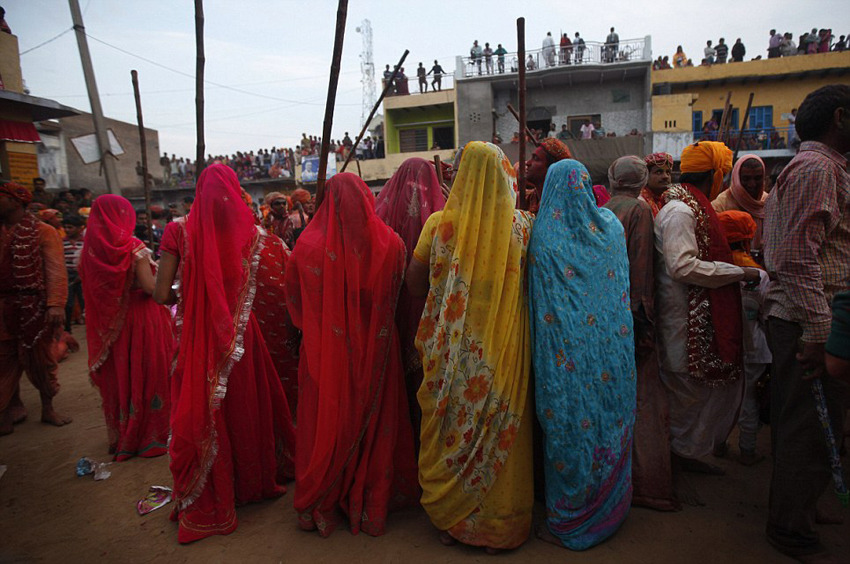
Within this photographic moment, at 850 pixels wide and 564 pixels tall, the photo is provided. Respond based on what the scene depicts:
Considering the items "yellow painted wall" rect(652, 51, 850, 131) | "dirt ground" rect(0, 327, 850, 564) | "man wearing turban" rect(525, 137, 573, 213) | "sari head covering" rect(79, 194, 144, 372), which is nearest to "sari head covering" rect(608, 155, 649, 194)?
"man wearing turban" rect(525, 137, 573, 213)

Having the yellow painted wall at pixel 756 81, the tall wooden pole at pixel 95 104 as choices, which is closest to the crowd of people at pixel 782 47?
the yellow painted wall at pixel 756 81

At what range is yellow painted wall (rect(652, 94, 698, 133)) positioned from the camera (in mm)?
20344

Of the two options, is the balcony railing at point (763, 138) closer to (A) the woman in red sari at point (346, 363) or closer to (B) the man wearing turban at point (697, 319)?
(B) the man wearing turban at point (697, 319)

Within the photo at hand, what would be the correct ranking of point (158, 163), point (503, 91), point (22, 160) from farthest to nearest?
point (158, 163) → point (503, 91) → point (22, 160)

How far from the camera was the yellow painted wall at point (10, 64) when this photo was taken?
10625mm

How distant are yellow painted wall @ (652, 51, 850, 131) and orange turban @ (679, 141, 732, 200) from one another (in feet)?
65.6

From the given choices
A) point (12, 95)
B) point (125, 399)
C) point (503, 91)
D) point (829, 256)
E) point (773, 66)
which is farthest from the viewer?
point (503, 91)

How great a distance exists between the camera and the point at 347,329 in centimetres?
278

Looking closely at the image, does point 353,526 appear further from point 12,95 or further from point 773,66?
point 773,66

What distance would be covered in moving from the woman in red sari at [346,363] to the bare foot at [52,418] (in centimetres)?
Result: 348

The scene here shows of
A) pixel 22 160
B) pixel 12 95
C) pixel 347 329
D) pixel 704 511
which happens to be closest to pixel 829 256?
pixel 704 511

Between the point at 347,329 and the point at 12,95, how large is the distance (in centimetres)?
1113

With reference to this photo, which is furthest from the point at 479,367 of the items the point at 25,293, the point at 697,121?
the point at 697,121

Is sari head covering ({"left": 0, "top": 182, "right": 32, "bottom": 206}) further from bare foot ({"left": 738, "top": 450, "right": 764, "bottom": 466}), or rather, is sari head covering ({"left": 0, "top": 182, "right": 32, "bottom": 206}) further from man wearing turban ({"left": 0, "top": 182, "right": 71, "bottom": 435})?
bare foot ({"left": 738, "top": 450, "right": 764, "bottom": 466})
